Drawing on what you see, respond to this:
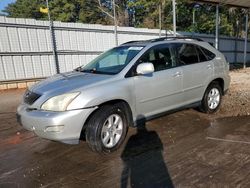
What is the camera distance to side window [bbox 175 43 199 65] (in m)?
5.52

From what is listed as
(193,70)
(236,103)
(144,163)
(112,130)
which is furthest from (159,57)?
(236,103)

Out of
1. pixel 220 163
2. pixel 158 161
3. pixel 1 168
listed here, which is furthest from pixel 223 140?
pixel 1 168

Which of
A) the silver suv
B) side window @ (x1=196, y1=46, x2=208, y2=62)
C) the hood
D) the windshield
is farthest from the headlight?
side window @ (x1=196, y1=46, x2=208, y2=62)

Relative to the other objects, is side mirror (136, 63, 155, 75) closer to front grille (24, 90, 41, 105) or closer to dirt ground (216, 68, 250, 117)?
front grille (24, 90, 41, 105)

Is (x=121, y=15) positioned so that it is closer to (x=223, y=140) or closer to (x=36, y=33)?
(x=36, y=33)

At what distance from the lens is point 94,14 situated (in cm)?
3697

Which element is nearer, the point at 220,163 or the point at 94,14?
the point at 220,163

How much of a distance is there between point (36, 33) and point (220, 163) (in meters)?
9.47

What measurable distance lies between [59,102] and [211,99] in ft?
12.3

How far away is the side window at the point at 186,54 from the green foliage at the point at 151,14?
16511mm

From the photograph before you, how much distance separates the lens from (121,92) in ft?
14.4

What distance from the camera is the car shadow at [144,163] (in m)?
3.41

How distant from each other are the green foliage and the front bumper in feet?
62.5

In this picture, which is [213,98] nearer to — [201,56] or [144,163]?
[201,56]
